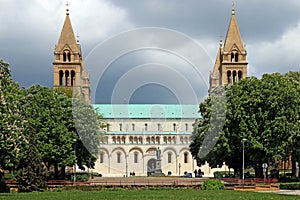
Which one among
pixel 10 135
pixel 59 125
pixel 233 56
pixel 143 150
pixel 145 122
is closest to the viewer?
pixel 10 135

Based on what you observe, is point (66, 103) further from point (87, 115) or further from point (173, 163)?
point (173, 163)

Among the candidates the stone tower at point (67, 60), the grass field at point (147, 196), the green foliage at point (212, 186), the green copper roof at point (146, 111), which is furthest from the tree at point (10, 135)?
the green copper roof at point (146, 111)

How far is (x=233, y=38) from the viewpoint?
369 ft

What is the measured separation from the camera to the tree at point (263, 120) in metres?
52.4

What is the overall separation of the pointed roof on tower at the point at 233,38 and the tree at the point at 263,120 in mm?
56088

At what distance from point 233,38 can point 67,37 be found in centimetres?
3479

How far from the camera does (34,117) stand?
57125 millimetres

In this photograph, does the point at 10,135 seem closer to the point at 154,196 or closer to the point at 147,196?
the point at 147,196

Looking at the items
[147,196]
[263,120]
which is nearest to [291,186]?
[263,120]

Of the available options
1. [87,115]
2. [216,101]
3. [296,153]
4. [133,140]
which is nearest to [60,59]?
[133,140]

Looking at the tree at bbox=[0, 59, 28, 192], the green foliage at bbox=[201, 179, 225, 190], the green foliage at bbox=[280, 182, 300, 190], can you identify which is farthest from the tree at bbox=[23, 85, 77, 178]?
the green foliage at bbox=[280, 182, 300, 190]

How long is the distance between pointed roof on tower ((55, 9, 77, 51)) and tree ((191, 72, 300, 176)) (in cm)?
6321

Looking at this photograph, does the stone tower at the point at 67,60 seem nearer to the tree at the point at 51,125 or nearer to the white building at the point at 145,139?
the white building at the point at 145,139

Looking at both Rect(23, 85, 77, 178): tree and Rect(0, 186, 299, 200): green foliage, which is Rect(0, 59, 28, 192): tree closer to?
Rect(0, 186, 299, 200): green foliage
